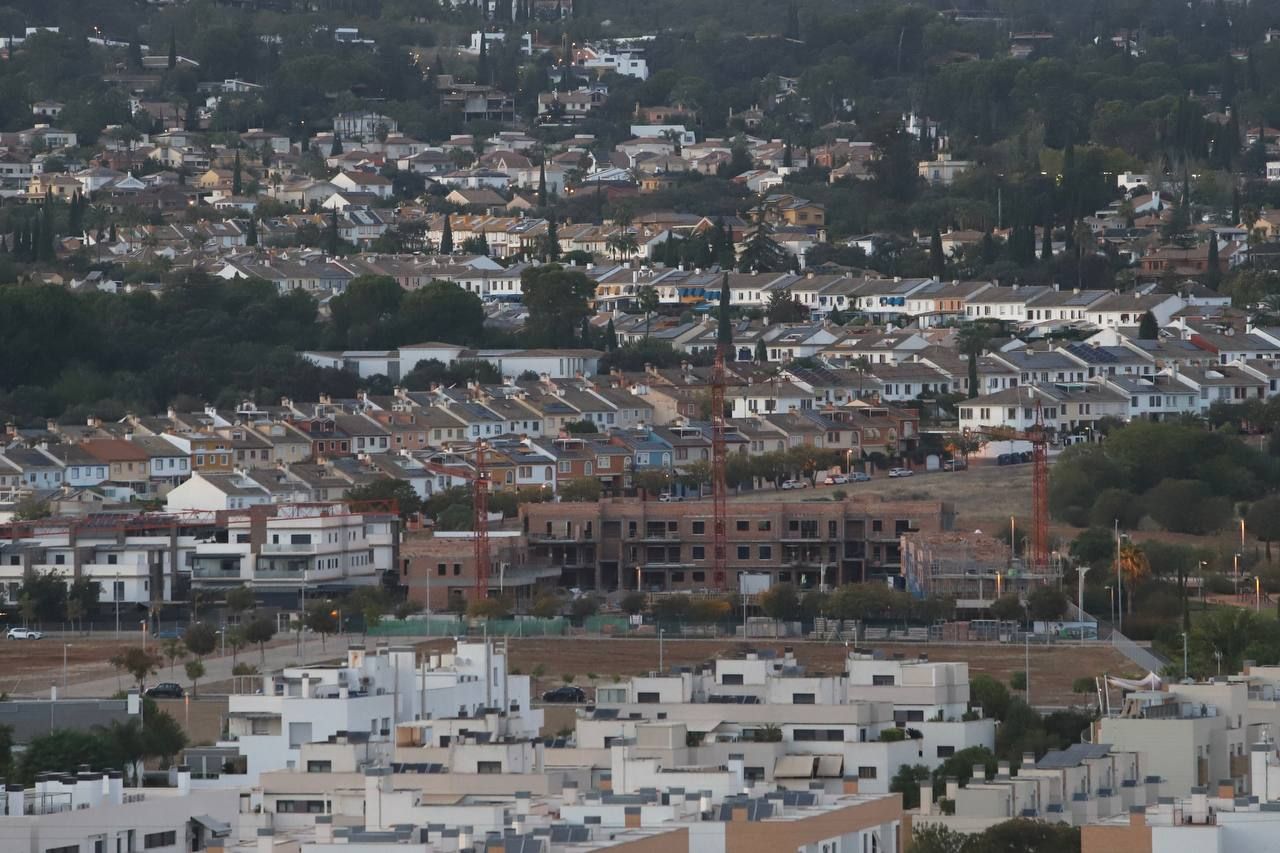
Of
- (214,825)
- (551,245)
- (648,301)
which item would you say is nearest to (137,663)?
(214,825)

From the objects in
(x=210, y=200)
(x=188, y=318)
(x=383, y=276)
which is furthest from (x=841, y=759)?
(x=210, y=200)

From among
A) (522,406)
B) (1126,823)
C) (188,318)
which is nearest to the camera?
(1126,823)

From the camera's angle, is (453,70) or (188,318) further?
(453,70)

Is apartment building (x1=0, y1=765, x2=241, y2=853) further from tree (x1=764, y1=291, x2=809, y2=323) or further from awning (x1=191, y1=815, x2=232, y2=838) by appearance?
tree (x1=764, y1=291, x2=809, y2=323)

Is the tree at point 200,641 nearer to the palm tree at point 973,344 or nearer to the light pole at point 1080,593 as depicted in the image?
the light pole at point 1080,593

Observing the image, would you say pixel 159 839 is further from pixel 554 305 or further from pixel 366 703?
pixel 554 305

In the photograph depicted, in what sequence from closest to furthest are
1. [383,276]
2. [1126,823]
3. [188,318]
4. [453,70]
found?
[1126,823] → [188,318] → [383,276] → [453,70]

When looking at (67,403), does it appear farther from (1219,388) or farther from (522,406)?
(1219,388)

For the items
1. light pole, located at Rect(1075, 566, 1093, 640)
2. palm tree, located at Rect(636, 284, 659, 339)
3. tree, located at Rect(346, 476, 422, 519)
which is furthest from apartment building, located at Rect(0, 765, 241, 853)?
palm tree, located at Rect(636, 284, 659, 339)
